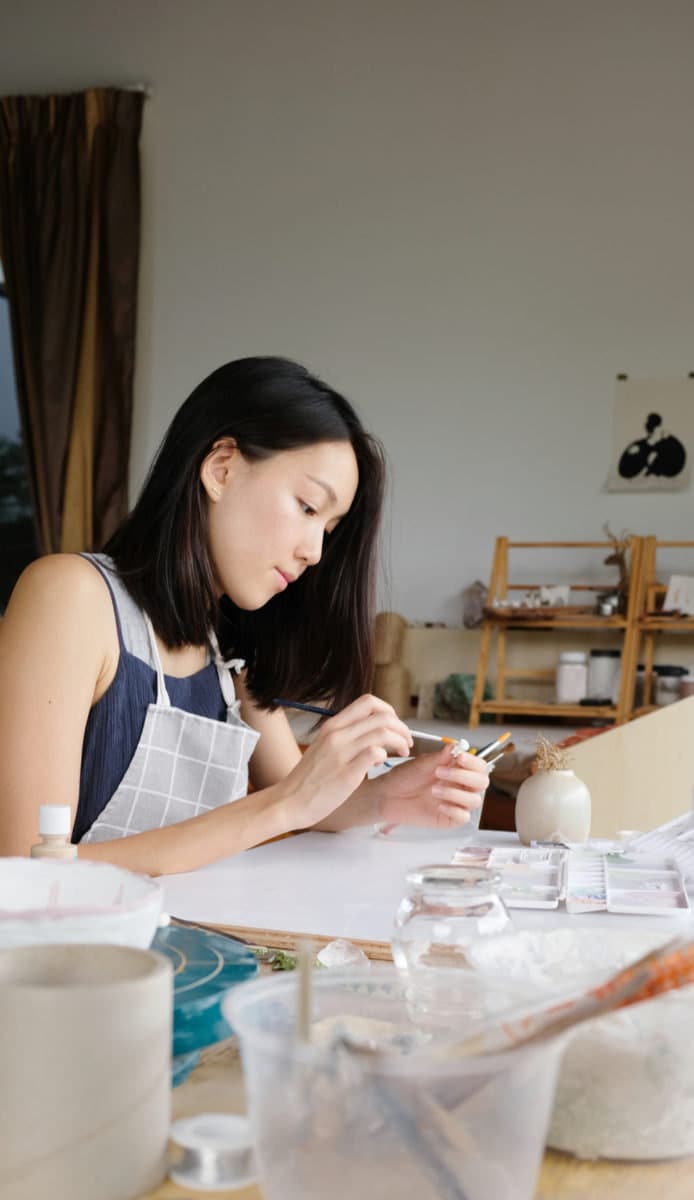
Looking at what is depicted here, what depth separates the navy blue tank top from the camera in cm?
148

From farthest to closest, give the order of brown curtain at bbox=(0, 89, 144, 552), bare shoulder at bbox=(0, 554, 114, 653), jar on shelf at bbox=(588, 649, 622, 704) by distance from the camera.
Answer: brown curtain at bbox=(0, 89, 144, 552)
jar on shelf at bbox=(588, 649, 622, 704)
bare shoulder at bbox=(0, 554, 114, 653)

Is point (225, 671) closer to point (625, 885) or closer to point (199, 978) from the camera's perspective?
point (625, 885)

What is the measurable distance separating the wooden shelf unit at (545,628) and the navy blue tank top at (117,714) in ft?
9.29

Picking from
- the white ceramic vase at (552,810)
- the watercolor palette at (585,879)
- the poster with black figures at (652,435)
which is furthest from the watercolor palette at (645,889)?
the poster with black figures at (652,435)

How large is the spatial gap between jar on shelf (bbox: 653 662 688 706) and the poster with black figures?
67 centimetres

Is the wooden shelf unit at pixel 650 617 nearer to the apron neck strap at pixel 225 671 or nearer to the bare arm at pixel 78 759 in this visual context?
the apron neck strap at pixel 225 671

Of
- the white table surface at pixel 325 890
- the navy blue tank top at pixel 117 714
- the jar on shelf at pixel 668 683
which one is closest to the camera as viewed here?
the white table surface at pixel 325 890

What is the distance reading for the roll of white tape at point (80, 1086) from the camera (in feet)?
1.54

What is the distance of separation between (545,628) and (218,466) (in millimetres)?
3061

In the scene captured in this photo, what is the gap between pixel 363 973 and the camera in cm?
59

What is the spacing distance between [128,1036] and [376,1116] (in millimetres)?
104

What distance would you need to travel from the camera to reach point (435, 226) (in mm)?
Result: 4664

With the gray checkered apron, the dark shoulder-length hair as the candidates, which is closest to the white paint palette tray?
the gray checkered apron

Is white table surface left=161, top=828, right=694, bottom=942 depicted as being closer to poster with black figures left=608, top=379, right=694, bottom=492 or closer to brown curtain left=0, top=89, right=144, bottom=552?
poster with black figures left=608, top=379, right=694, bottom=492
